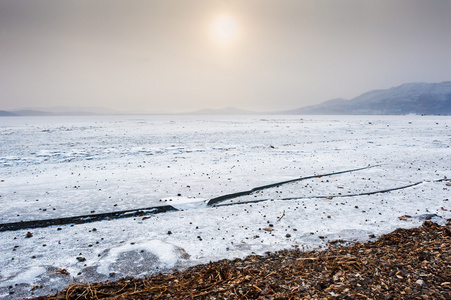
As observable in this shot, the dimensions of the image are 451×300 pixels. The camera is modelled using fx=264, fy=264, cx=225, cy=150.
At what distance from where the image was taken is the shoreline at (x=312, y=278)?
9.09 feet

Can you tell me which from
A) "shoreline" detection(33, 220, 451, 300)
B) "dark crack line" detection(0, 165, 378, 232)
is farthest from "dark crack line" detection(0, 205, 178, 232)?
"shoreline" detection(33, 220, 451, 300)

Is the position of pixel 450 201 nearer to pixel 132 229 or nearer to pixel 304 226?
pixel 304 226

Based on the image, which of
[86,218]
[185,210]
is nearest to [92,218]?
[86,218]

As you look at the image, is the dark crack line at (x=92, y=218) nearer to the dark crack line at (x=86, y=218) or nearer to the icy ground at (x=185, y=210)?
the dark crack line at (x=86, y=218)

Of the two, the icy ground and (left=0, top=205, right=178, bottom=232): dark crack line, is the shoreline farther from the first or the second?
(left=0, top=205, right=178, bottom=232): dark crack line

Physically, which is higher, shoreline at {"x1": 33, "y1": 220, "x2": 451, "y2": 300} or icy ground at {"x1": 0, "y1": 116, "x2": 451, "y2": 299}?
shoreline at {"x1": 33, "y1": 220, "x2": 451, "y2": 300}

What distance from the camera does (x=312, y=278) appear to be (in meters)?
3.09

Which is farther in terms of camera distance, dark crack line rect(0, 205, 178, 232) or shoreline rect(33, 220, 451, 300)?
dark crack line rect(0, 205, 178, 232)

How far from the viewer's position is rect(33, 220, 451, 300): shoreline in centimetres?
277

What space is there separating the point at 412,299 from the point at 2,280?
16.1ft

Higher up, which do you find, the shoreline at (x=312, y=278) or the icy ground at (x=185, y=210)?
the shoreline at (x=312, y=278)

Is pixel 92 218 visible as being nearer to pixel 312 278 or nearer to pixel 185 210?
pixel 185 210

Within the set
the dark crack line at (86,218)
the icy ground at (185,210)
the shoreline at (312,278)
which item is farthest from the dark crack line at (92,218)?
the shoreline at (312,278)

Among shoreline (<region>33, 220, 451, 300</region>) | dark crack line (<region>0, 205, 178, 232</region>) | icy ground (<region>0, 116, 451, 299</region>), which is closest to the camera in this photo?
shoreline (<region>33, 220, 451, 300</region>)
